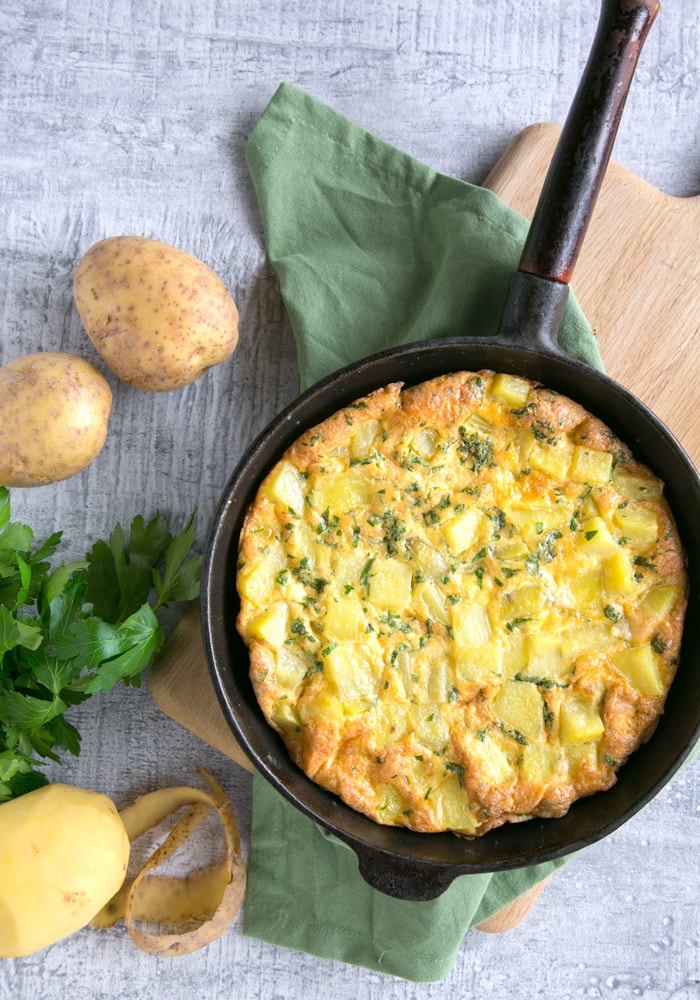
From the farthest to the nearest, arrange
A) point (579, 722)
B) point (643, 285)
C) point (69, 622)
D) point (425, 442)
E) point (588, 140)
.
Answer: point (643, 285)
point (69, 622)
point (425, 442)
point (579, 722)
point (588, 140)

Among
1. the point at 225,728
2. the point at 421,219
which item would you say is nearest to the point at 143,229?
the point at 421,219

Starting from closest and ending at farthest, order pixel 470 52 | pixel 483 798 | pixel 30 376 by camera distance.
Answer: pixel 483 798, pixel 30 376, pixel 470 52

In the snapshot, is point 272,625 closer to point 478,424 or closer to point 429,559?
point 429,559

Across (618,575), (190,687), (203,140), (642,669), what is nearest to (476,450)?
(618,575)

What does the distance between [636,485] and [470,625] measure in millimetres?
655

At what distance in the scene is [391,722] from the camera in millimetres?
2631

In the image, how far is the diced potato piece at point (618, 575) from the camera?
259 cm

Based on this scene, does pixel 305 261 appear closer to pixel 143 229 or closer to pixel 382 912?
pixel 143 229

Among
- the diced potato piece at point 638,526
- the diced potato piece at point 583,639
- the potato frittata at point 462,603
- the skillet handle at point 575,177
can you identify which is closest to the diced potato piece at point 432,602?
the potato frittata at point 462,603

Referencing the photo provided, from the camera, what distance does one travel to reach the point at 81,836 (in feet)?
9.51

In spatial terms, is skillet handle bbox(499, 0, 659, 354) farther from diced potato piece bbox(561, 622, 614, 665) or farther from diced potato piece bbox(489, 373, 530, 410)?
diced potato piece bbox(561, 622, 614, 665)

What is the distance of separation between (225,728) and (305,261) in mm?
1632

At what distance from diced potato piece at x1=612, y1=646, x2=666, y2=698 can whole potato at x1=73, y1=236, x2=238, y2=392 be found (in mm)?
1604

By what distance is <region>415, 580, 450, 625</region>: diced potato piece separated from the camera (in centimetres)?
262
